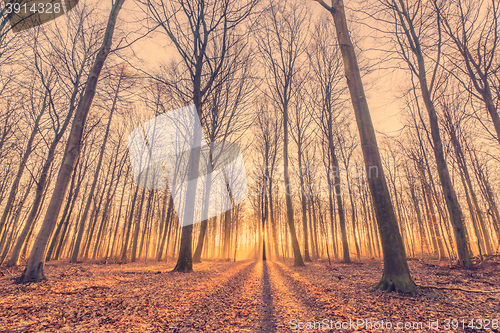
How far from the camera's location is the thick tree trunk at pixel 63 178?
483cm

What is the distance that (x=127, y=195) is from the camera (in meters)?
24.1

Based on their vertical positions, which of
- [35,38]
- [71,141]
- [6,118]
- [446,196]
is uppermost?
[35,38]

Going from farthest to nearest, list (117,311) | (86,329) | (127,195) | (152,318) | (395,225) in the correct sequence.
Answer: (127,195), (395,225), (117,311), (152,318), (86,329)

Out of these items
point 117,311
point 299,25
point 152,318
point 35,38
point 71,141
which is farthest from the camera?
point 299,25

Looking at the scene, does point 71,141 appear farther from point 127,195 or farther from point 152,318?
point 127,195

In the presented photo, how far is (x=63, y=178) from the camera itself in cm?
520

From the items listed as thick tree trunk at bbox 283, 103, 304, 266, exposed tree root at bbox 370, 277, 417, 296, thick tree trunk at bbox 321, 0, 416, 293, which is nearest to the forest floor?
exposed tree root at bbox 370, 277, 417, 296

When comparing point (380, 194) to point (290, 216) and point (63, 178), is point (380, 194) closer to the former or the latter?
point (63, 178)

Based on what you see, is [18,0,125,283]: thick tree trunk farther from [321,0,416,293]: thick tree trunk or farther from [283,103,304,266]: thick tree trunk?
[283,103,304,266]: thick tree trunk

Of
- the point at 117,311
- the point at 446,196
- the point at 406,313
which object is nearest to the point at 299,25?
the point at 446,196

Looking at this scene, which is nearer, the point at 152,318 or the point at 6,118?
the point at 152,318

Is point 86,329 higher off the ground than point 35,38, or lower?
lower

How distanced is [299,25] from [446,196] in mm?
13898

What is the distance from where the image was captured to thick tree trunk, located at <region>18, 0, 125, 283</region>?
190 inches
